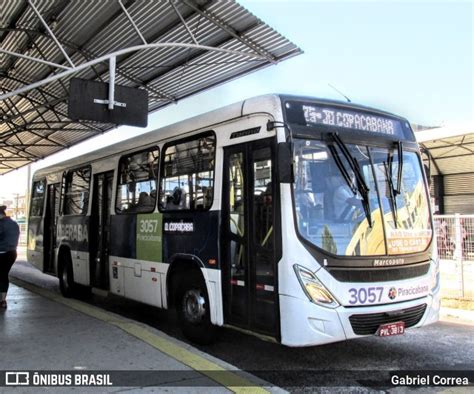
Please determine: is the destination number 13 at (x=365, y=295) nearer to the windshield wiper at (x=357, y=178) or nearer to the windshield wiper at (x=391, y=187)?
the windshield wiper at (x=357, y=178)

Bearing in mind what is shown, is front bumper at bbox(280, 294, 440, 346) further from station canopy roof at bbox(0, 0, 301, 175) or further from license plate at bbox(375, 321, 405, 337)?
station canopy roof at bbox(0, 0, 301, 175)

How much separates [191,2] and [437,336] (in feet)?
24.1

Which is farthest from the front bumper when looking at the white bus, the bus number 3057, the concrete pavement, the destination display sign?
A: the bus number 3057

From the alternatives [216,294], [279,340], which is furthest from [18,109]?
[279,340]

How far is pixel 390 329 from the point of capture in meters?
5.23

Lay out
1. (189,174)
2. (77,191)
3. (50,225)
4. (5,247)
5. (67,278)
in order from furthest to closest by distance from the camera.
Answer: (50,225), (67,278), (77,191), (5,247), (189,174)

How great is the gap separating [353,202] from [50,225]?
8.80m

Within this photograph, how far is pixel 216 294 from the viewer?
602 centimetres

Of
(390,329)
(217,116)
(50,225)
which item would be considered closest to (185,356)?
(390,329)

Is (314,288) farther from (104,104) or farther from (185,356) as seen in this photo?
(104,104)

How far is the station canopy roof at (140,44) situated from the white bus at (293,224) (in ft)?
11.7

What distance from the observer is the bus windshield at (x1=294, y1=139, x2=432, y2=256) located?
5199 mm

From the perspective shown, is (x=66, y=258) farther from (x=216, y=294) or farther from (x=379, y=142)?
(x=379, y=142)

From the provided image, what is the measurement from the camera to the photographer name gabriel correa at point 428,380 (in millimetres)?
5137
